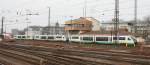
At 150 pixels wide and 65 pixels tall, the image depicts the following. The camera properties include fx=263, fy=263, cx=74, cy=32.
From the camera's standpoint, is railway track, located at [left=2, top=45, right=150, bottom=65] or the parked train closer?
railway track, located at [left=2, top=45, right=150, bottom=65]

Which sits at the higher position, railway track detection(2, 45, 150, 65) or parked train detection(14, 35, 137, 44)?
parked train detection(14, 35, 137, 44)

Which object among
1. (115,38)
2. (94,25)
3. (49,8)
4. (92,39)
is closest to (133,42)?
(115,38)

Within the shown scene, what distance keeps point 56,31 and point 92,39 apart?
7626 cm

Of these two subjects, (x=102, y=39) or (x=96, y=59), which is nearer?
(x=96, y=59)

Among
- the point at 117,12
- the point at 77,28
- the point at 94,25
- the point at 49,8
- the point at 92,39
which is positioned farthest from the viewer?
the point at 94,25

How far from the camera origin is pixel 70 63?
22781mm

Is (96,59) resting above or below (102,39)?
below

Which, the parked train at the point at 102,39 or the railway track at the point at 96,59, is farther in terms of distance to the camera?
the parked train at the point at 102,39

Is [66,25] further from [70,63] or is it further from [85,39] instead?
[70,63]

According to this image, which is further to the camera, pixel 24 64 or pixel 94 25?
pixel 94 25

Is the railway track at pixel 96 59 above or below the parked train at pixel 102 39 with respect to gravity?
below

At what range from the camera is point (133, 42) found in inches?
2191

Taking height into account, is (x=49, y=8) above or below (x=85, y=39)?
above

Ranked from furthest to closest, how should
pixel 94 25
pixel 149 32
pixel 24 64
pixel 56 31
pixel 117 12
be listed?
pixel 56 31 → pixel 94 25 → pixel 149 32 → pixel 117 12 → pixel 24 64
